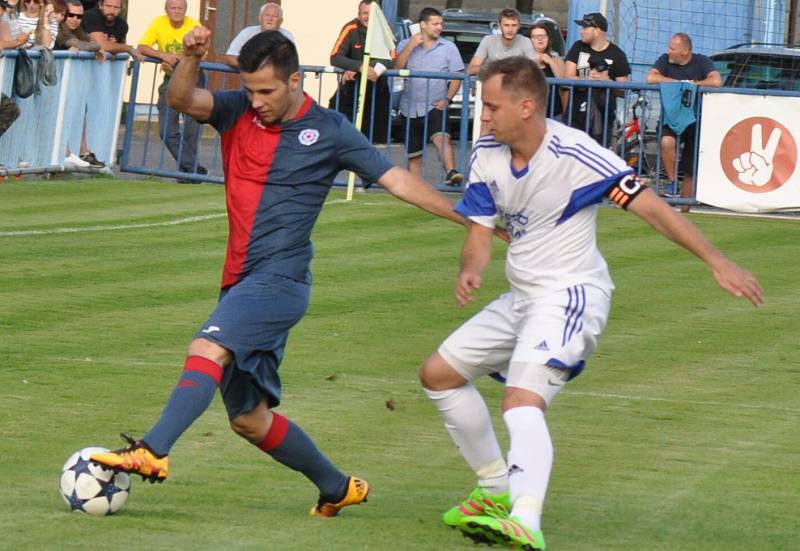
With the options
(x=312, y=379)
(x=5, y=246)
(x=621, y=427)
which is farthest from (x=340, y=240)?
(x=621, y=427)

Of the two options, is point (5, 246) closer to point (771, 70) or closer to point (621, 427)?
point (621, 427)

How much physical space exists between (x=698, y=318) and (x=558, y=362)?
21.9 ft

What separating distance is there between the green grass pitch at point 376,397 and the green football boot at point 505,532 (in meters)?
0.24

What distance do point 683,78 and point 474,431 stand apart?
14.4 metres

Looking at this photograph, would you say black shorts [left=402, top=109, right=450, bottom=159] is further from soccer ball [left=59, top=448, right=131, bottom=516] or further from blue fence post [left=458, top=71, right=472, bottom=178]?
soccer ball [left=59, top=448, right=131, bottom=516]

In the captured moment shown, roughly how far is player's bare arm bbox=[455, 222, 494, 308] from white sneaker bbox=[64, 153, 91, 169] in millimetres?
14379

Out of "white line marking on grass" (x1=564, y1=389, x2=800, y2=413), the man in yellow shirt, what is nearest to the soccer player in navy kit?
"white line marking on grass" (x1=564, y1=389, x2=800, y2=413)

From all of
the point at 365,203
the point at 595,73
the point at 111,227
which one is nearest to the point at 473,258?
the point at 111,227

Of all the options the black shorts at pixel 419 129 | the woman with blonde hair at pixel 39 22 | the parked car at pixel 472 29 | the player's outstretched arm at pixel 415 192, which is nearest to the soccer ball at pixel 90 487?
the player's outstretched arm at pixel 415 192

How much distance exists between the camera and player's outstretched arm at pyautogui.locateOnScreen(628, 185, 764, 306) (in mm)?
6145

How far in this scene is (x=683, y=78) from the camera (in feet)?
66.6

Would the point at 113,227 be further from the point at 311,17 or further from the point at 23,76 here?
the point at 311,17

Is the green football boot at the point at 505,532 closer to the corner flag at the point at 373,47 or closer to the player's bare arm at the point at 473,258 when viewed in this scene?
Answer: the player's bare arm at the point at 473,258

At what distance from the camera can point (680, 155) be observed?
2005 cm
